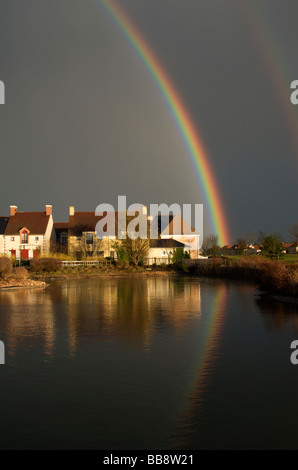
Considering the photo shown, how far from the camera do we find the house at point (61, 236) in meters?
75.0

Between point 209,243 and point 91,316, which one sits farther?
point 209,243

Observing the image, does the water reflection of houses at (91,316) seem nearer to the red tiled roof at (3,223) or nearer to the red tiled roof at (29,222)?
the red tiled roof at (29,222)

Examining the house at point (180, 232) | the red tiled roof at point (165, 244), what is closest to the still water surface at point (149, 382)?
the red tiled roof at point (165, 244)

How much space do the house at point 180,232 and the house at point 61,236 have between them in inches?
647

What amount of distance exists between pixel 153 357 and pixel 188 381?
8.02 ft

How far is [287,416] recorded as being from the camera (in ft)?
28.4

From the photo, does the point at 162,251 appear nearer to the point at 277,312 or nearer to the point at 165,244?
the point at 165,244

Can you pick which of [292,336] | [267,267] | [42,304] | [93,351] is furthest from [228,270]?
[93,351]

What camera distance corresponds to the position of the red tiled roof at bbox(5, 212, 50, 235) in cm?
7188

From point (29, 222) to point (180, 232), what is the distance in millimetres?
25453

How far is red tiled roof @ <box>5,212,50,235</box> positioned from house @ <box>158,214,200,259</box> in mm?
19915

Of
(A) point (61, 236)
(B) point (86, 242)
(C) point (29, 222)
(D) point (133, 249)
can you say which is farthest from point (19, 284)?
(A) point (61, 236)

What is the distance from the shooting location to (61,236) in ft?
262
